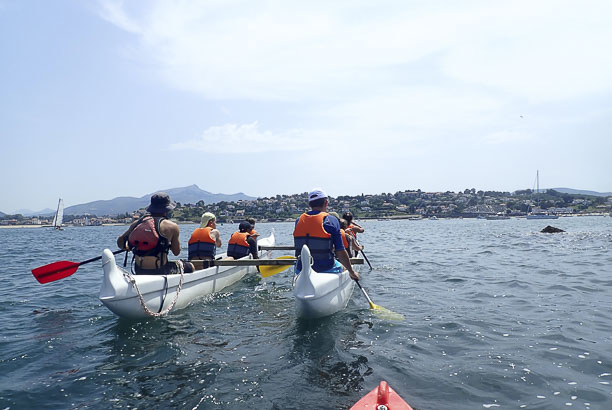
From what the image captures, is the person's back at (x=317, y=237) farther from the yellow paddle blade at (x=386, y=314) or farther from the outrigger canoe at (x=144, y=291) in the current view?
the outrigger canoe at (x=144, y=291)

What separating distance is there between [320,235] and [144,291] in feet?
10.4

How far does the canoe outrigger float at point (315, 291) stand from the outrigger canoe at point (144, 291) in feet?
8.10

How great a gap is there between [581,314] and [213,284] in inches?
310

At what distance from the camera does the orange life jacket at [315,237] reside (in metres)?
6.48

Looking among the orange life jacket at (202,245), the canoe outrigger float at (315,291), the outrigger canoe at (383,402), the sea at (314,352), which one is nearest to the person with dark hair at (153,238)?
the sea at (314,352)

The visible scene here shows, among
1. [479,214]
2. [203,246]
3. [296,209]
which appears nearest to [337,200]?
[296,209]

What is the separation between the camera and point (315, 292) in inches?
229

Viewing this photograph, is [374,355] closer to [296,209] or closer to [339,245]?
[339,245]

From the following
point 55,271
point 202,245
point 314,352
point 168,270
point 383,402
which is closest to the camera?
point 383,402

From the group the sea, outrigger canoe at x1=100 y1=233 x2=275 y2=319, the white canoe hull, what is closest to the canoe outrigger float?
the white canoe hull

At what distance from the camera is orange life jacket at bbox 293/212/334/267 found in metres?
6.48

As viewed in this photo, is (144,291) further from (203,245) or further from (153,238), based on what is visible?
(203,245)

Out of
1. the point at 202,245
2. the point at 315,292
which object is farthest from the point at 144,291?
the point at 202,245

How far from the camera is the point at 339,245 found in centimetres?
648
